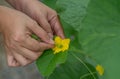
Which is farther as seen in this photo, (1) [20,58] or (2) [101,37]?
(1) [20,58]

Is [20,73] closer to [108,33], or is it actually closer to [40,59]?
[40,59]

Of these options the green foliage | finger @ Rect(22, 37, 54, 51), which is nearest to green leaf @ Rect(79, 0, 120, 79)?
the green foliage

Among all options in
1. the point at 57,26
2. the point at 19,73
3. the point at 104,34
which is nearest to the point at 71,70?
the point at 57,26

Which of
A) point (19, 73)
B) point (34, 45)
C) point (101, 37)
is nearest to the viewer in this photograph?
point (101, 37)

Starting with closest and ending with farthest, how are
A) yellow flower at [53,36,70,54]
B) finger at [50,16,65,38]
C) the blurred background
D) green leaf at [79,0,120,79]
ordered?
1. green leaf at [79,0,120,79]
2. yellow flower at [53,36,70,54]
3. finger at [50,16,65,38]
4. the blurred background

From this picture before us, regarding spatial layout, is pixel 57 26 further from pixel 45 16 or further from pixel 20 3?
pixel 20 3

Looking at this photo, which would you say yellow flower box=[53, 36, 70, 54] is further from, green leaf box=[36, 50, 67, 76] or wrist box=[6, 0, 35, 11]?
wrist box=[6, 0, 35, 11]

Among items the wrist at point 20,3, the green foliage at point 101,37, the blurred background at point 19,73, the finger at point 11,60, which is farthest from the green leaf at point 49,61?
the blurred background at point 19,73

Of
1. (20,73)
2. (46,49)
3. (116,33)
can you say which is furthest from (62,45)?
(20,73)
